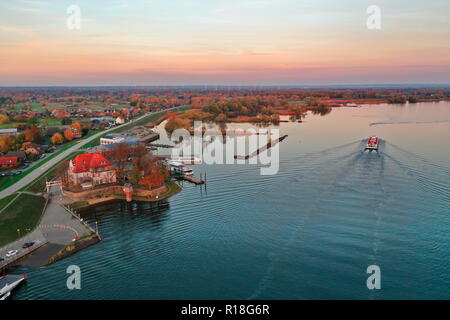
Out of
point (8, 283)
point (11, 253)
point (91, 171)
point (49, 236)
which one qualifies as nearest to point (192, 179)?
point (91, 171)

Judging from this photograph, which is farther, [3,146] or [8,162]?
[3,146]

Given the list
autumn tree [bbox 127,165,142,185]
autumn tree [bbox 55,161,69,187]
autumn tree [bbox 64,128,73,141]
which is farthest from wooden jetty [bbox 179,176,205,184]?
autumn tree [bbox 64,128,73,141]

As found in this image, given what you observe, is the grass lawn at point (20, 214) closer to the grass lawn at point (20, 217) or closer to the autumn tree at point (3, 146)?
the grass lawn at point (20, 217)

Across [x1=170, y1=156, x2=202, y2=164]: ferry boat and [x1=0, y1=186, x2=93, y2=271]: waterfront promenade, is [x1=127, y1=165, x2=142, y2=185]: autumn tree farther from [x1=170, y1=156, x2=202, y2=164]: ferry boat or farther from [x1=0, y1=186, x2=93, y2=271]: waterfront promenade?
[x1=170, y1=156, x2=202, y2=164]: ferry boat

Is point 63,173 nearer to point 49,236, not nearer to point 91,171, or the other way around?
point 91,171

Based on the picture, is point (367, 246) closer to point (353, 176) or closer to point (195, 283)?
point (195, 283)

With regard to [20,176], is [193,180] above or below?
below

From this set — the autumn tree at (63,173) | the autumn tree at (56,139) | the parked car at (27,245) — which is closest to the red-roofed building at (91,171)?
the autumn tree at (63,173)
